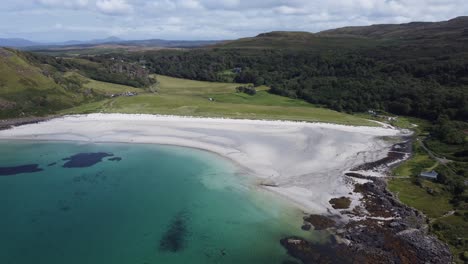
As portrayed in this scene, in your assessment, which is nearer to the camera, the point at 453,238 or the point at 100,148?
the point at 453,238

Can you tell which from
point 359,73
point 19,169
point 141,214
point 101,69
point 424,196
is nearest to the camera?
point 141,214

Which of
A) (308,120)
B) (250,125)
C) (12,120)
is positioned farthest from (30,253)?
(308,120)

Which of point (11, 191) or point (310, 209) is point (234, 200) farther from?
point (11, 191)

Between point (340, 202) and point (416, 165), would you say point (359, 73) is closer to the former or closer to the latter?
point (416, 165)

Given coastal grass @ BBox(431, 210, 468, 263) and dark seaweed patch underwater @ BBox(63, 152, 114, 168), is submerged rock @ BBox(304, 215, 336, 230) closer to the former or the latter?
coastal grass @ BBox(431, 210, 468, 263)

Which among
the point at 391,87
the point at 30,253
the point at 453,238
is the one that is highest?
the point at 391,87

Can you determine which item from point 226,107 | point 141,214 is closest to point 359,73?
point 226,107
